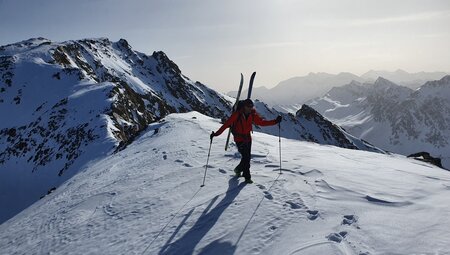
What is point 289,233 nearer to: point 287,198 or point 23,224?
point 287,198

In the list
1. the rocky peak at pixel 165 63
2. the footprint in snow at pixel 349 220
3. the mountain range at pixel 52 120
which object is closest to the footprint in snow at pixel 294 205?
the footprint in snow at pixel 349 220

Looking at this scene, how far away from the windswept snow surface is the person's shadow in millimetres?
23

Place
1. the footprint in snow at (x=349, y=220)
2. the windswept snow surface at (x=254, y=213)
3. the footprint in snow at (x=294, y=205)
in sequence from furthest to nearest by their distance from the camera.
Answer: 1. the footprint in snow at (x=294, y=205)
2. the footprint in snow at (x=349, y=220)
3. the windswept snow surface at (x=254, y=213)

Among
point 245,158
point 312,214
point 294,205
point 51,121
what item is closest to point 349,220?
point 312,214

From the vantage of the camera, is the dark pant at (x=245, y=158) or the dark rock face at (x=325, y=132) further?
the dark rock face at (x=325, y=132)

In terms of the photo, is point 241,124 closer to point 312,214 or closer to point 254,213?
point 254,213

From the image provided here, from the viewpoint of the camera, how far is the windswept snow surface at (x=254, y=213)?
691 cm

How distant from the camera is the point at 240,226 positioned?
7.84m

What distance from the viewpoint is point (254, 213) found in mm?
8438

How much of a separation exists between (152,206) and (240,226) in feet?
10.1

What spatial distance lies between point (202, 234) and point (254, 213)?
140 cm

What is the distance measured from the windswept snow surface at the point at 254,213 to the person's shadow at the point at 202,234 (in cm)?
2

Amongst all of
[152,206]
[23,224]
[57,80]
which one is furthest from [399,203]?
[57,80]

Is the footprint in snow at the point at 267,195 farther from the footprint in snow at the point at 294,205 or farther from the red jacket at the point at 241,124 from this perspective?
the red jacket at the point at 241,124
